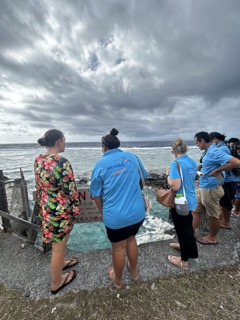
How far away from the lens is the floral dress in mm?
2221

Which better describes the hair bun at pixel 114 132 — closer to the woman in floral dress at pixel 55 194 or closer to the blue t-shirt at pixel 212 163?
the woman in floral dress at pixel 55 194

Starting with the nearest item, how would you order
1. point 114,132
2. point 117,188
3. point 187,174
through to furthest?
point 117,188 → point 114,132 → point 187,174

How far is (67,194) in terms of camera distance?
7.81ft

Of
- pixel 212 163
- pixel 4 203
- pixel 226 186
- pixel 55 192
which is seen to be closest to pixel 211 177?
pixel 212 163

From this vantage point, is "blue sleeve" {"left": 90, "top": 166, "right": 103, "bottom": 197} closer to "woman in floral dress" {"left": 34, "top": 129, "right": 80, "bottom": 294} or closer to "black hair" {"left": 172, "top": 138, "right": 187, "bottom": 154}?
"woman in floral dress" {"left": 34, "top": 129, "right": 80, "bottom": 294}

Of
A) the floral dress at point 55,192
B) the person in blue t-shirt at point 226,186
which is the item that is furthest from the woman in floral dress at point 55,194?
the person in blue t-shirt at point 226,186

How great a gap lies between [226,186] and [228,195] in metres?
0.20

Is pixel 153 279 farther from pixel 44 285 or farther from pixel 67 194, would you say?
pixel 67 194

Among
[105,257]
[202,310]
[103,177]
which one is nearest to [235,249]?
[202,310]

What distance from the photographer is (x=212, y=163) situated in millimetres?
3160

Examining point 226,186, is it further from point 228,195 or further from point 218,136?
point 218,136

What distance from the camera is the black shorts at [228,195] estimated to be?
3683 mm

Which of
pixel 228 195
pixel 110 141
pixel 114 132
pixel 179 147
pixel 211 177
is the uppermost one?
pixel 114 132

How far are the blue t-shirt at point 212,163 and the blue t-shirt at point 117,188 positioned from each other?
1790 millimetres
